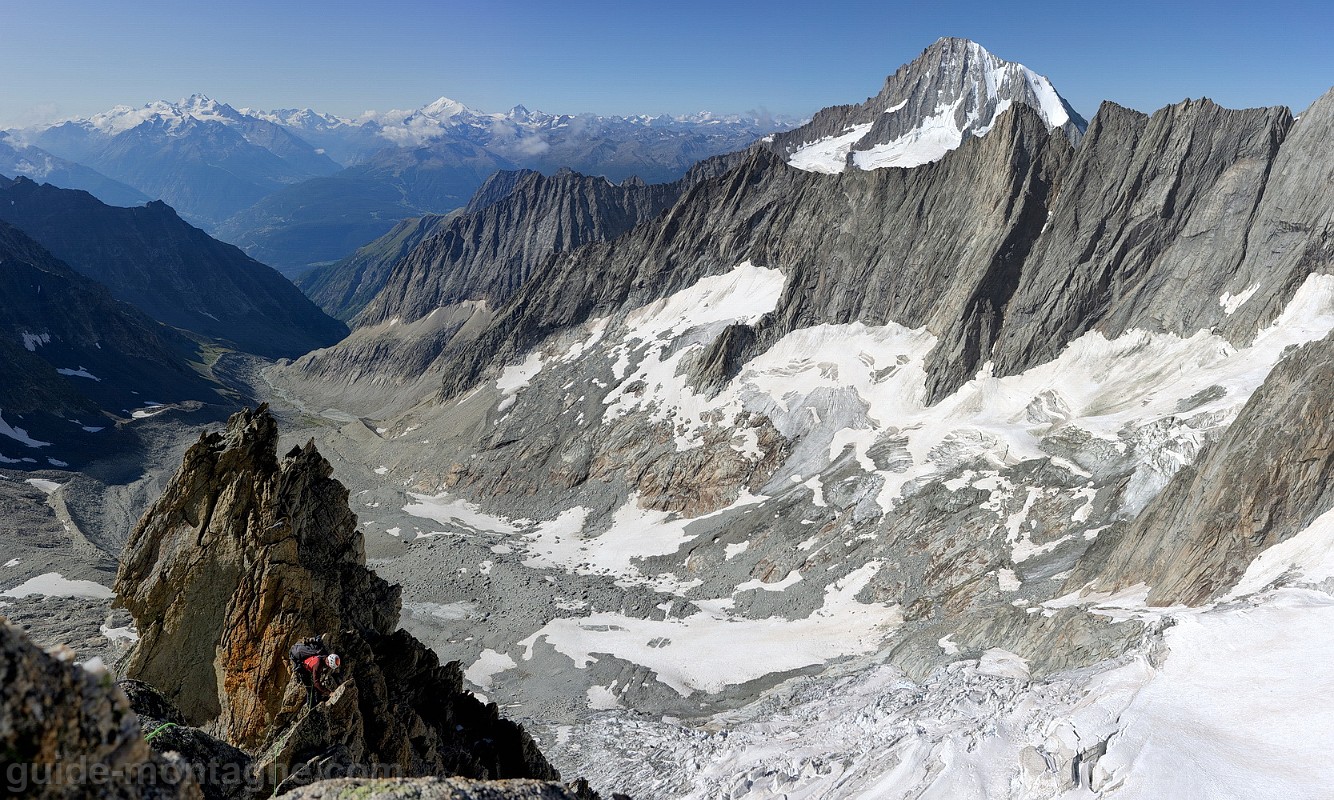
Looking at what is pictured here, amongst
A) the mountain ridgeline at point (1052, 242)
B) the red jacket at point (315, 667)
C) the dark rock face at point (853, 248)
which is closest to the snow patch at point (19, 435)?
the dark rock face at point (853, 248)

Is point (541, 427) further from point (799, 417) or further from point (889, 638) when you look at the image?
point (889, 638)

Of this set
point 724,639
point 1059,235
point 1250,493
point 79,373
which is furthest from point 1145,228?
point 79,373

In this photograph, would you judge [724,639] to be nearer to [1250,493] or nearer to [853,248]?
[1250,493]

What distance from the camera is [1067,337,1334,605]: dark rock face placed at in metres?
32.8

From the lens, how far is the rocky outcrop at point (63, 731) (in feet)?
17.9

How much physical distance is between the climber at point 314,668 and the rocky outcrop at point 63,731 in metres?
10.8

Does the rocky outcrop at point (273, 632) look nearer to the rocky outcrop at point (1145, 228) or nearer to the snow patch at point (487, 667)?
the snow patch at point (487, 667)

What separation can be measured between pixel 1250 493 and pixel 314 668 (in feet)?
134

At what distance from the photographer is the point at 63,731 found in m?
5.83

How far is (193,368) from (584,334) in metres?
136

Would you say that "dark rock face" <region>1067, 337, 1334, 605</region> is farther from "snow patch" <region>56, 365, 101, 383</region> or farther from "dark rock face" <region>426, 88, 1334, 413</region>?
"snow patch" <region>56, 365, 101, 383</region>

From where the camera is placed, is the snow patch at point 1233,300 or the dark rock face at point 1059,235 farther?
the dark rock face at point 1059,235

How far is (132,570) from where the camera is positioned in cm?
2330

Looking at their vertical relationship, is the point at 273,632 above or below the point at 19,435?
below
